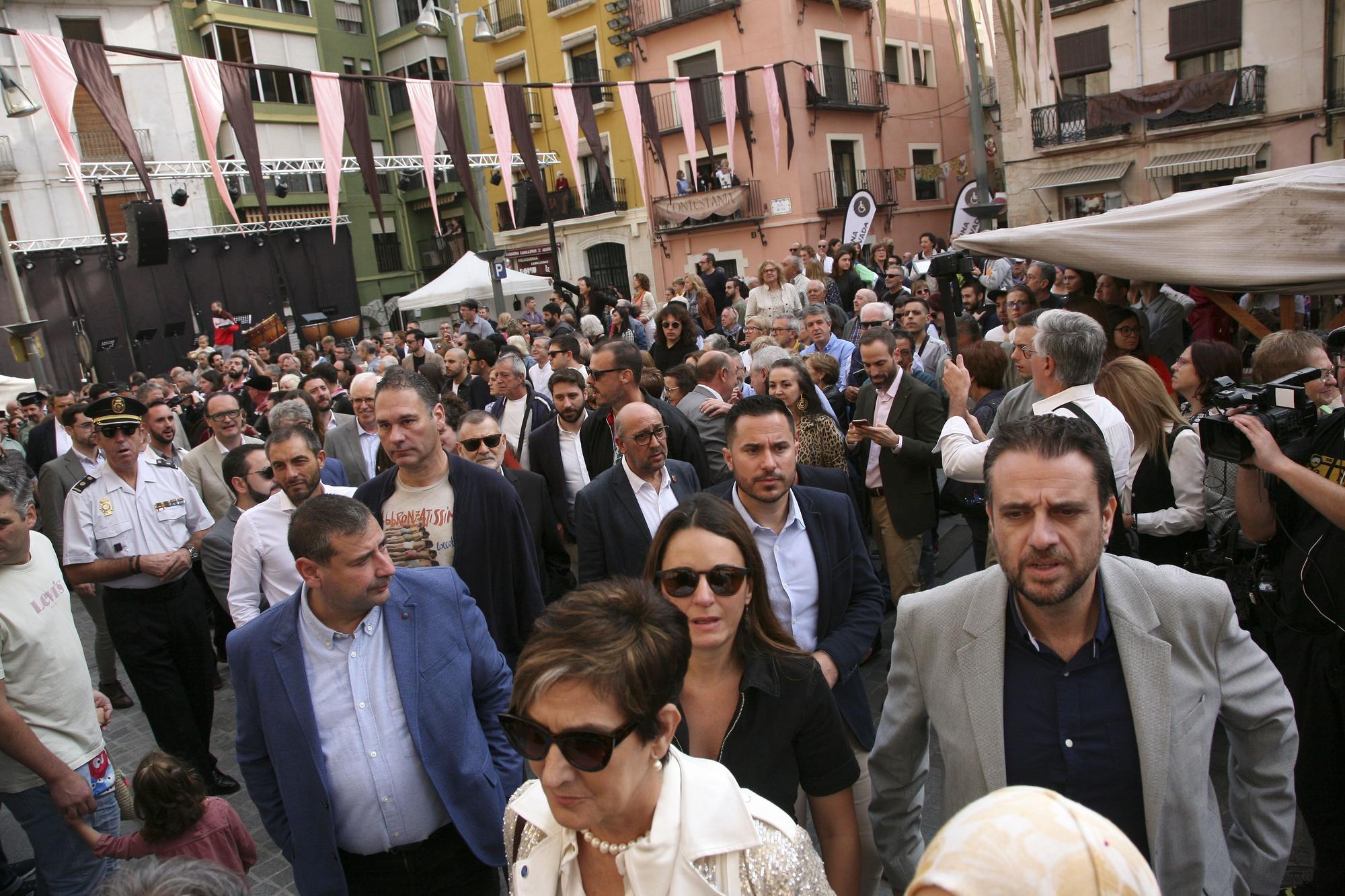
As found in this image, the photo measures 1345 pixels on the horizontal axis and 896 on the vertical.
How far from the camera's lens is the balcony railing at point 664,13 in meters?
24.4

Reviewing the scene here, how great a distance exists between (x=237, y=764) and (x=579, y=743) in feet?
12.5

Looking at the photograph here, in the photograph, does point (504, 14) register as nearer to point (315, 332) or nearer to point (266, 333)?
point (315, 332)

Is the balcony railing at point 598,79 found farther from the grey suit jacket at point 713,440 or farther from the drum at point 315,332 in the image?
the grey suit jacket at point 713,440

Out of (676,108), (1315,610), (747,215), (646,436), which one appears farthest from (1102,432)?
(676,108)

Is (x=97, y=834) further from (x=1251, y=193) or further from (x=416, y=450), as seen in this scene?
(x=1251, y=193)

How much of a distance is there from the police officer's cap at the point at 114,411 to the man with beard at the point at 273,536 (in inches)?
54.4

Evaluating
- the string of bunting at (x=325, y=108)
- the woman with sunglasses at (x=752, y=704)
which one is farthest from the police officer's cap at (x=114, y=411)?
the woman with sunglasses at (x=752, y=704)

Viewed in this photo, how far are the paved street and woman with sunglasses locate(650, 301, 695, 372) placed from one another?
2923 millimetres

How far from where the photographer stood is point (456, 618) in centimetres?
270

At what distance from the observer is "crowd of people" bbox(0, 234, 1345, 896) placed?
159 centimetres

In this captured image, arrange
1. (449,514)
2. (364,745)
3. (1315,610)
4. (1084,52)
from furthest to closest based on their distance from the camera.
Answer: (1084,52), (449,514), (1315,610), (364,745)

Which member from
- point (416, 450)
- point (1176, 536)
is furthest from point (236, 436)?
point (1176, 536)

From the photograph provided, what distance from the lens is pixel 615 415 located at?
4945 millimetres

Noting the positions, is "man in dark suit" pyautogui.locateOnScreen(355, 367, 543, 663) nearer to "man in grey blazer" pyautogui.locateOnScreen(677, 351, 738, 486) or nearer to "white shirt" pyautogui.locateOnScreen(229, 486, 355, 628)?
"white shirt" pyautogui.locateOnScreen(229, 486, 355, 628)
